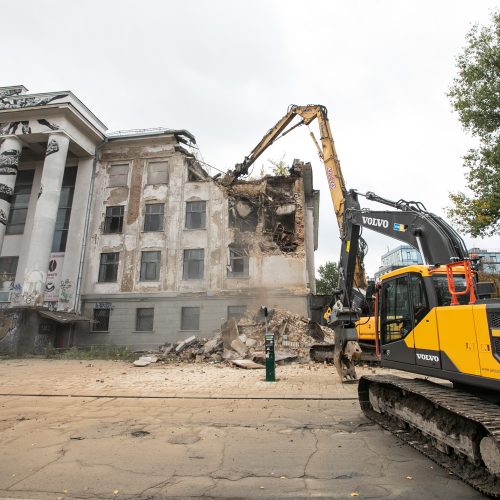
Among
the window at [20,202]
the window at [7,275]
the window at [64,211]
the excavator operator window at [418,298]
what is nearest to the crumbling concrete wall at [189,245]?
the window at [64,211]

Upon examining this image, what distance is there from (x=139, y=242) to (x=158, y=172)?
16.8ft

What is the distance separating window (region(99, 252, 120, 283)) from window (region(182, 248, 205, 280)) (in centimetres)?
→ 470

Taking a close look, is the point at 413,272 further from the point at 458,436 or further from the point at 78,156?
the point at 78,156

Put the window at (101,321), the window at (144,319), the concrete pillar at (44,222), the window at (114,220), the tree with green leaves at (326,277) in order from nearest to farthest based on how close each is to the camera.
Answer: the concrete pillar at (44,222) → the window at (144,319) → the window at (101,321) → the window at (114,220) → the tree with green leaves at (326,277)

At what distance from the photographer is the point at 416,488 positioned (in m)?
4.06

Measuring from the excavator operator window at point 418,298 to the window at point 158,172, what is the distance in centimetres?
2227

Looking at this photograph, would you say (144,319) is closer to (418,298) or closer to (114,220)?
(114,220)

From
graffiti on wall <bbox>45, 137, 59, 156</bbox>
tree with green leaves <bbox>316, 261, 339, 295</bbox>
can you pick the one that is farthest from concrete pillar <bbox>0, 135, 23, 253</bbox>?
tree with green leaves <bbox>316, 261, 339, 295</bbox>

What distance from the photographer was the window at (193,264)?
23.7 m

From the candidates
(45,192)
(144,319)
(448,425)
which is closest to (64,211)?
(45,192)

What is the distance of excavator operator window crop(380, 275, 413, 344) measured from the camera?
598 centimetres

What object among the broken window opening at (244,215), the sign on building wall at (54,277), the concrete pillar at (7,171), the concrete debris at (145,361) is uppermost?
the concrete pillar at (7,171)

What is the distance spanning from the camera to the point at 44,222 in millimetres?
23250

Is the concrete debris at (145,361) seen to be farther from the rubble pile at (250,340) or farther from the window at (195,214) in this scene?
the window at (195,214)
